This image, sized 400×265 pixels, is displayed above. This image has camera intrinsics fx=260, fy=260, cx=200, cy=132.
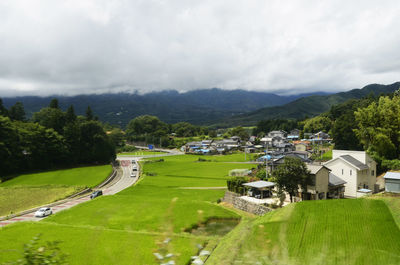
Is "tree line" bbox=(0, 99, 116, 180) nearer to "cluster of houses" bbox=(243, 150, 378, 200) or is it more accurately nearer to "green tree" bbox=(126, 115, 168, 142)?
"cluster of houses" bbox=(243, 150, 378, 200)

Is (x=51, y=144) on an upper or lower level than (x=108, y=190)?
upper

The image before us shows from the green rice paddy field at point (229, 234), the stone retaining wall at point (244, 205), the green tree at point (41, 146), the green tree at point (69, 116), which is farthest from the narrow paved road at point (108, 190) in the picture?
the stone retaining wall at point (244, 205)

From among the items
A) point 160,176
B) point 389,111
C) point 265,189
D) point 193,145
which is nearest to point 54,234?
point 265,189

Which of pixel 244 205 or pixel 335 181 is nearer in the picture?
pixel 244 205

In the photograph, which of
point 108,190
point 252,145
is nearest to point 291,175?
point 108,190

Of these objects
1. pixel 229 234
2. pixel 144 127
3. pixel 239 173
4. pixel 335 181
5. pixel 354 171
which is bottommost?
pixel 239 173

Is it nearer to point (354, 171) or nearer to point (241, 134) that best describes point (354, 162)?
point (354, 171)

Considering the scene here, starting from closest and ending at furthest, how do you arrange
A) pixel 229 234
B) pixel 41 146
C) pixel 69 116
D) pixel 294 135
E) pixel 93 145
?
pixel 229 234, pixel 41 146, pixel 93 145, pixel 69 116, pixel 294 135
